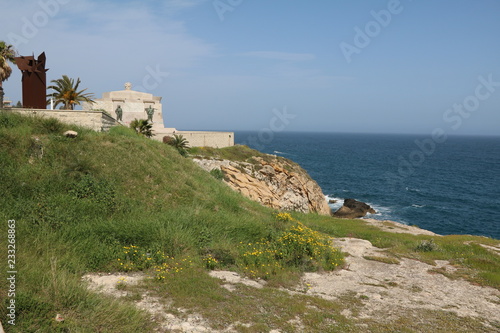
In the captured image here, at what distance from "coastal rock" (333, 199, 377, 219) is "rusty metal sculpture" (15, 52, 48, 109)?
36.1 meters

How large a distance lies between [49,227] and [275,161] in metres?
34.0

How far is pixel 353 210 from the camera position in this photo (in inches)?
1806

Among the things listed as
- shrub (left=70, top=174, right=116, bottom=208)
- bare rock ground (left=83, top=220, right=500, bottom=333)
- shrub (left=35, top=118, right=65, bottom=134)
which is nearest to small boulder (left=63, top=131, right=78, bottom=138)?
shrub (left=35, top=118, right=65, bottom=134)

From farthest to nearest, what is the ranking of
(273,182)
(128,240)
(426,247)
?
(273,182), (426,247), (128,240)

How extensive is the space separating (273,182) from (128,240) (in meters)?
29.0

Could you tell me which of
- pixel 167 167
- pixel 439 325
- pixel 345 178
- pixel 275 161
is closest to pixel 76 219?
Answer: pixel 167 167

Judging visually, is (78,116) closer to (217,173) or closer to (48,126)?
(48,126)

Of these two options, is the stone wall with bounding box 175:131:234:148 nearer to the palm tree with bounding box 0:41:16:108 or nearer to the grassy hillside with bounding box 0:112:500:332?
the palm tree with bounding box 0:41:16:108

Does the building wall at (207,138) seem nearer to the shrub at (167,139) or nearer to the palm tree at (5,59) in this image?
the shrub at (167,139)

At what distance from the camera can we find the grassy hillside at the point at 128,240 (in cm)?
693

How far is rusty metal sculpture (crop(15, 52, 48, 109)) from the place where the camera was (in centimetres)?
1997

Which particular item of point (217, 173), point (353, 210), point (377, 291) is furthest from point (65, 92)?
point (353, 210)

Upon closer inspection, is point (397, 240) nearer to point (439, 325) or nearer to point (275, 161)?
point (439, 325)

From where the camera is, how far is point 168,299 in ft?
26.6
